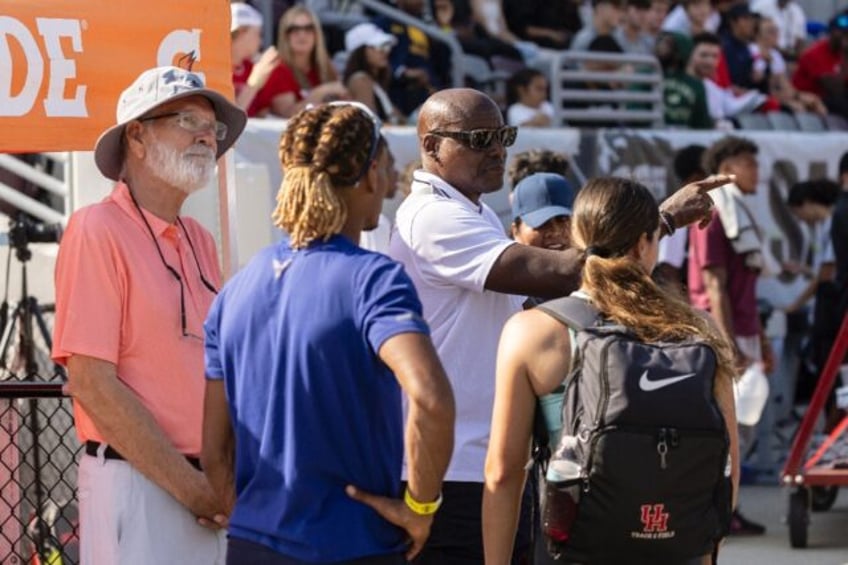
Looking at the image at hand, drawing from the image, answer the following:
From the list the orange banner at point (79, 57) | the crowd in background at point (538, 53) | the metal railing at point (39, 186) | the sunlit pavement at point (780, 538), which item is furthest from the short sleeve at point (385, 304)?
the crowd in background at point (538, 53)

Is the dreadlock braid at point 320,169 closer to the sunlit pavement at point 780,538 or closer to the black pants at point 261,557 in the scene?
the black pants at point 261,557

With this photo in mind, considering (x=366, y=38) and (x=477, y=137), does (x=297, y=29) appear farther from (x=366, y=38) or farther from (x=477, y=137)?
(x=477, y=137)

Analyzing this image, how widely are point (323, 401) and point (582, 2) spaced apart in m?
14.1

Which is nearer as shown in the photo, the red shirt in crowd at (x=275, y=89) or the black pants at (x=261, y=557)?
the black pants at (x=261, y=557)

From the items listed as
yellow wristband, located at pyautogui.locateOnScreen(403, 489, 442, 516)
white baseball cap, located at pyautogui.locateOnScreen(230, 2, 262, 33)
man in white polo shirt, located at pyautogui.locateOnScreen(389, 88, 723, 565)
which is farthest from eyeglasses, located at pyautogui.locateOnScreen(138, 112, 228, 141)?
white baseball cap, located at pyautogui.locateOnScreen(230, 2, 262, 33)

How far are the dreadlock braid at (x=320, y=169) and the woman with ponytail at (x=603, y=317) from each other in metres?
0.57

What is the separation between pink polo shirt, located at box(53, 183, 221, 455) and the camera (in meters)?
4.21

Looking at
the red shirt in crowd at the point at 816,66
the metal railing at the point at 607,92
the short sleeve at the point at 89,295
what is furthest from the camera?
the red shirt in crowd at the point at 816,66

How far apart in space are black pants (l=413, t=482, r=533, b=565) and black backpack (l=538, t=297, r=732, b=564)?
61 centimetres

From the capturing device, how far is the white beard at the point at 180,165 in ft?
14.5

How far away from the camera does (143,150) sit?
4469 millimetres

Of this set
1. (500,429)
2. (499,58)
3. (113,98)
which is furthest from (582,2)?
(500,429)

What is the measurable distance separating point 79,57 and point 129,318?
109 centimetres

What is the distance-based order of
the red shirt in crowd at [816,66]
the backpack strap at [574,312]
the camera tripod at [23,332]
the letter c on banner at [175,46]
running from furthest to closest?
1. the red shirt in crowd at [816,66]
2. the camera tripod at [23,332]
3. the letter c on banner at [175,46]
4. the backpack strap at [574,312]
